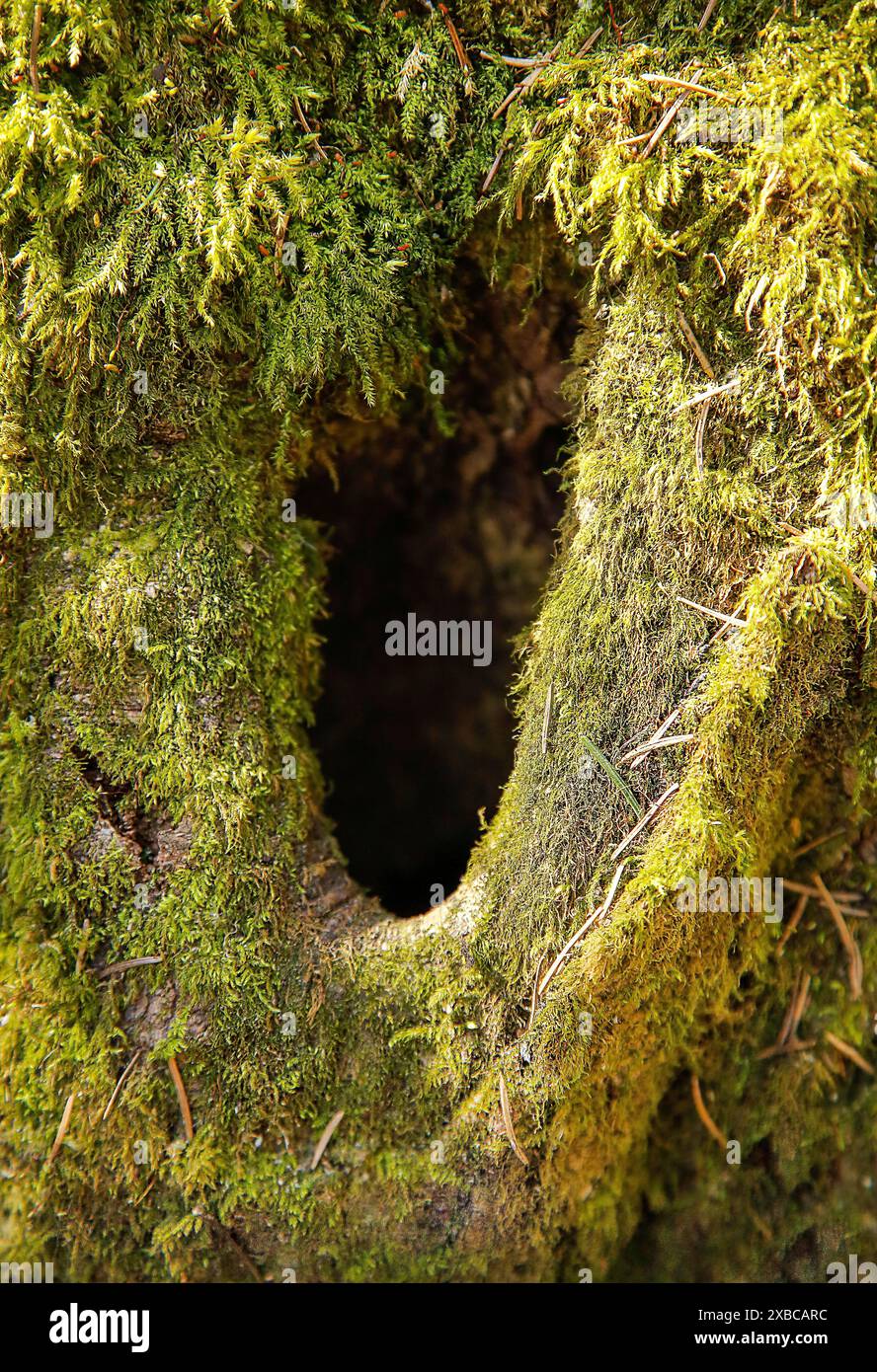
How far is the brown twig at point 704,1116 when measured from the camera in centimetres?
224

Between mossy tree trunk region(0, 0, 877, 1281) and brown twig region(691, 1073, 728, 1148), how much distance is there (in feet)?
0.44

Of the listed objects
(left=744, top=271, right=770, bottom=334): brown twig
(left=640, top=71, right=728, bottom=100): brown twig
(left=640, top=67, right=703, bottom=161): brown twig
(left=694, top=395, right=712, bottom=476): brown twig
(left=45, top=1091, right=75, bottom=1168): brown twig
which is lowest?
(left=45, top=1091, right=75, bottom=1168): brown twig

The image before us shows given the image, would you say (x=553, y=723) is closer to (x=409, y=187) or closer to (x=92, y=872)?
(x=92, y=872)

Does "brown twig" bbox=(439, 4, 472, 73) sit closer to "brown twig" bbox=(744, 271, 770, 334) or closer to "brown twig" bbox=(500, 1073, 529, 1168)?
"brown twig" bbox=(744, 271, 770, 334)

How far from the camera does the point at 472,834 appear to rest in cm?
287

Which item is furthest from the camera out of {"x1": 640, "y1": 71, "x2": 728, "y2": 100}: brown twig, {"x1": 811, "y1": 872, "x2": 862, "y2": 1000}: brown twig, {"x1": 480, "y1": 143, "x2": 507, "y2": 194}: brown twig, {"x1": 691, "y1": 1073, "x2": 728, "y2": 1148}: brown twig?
{"x1": 691, "y1": 1073, "x2": 728, "y2": 1148}: brown twig

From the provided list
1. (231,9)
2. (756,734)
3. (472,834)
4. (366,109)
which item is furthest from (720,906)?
(231,9)

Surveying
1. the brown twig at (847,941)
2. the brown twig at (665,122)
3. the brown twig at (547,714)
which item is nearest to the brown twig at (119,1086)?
the brown twig at (547,714)

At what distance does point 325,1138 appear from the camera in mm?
2000

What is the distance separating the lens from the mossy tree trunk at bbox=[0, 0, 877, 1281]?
171cm

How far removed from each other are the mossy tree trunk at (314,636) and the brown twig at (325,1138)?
0.02m

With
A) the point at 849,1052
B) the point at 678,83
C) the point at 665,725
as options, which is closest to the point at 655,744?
the point at 665,725

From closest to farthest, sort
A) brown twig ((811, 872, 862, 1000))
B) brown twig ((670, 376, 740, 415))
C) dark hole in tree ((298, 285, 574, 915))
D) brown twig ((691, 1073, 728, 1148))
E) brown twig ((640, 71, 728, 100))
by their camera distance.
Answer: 1. brown twig ((640, 71, 728, 100))
2. brown twig ((670, 376, 740, 415))
3. brown twig ((811, 872, 862, 1000))
4. brown twig ((691, 1073, 728, 1148))
5. dark hole in tree ((298, 285, 574, 915))

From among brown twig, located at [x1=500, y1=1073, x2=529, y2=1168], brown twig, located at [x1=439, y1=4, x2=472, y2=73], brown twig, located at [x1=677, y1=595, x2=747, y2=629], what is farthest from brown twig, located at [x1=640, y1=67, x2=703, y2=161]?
brown twig, located at [x1=500, y1=1073, x2=529, y2=1168]
